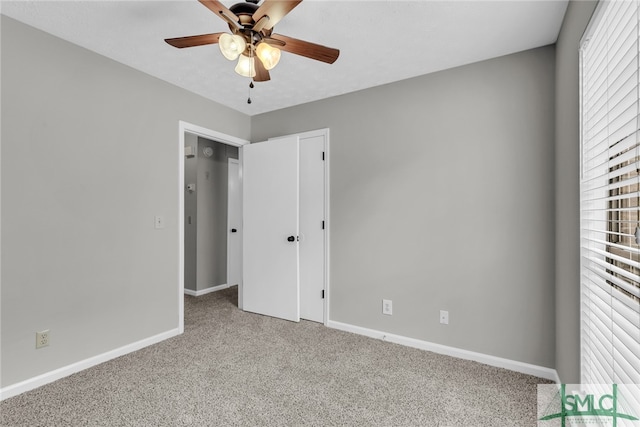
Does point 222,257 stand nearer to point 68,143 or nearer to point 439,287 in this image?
point 68,143

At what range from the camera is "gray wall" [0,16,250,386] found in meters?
2.04

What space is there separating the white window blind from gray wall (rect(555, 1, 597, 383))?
126 mm

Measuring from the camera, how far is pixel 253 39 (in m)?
1.73

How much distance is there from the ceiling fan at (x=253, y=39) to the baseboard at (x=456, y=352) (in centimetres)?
238

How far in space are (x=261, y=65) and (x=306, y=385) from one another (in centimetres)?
211

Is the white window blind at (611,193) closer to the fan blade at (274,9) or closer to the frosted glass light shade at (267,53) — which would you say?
the fan blade at (274,9)

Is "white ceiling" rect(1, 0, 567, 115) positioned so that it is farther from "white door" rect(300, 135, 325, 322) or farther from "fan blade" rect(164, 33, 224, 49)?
"white door" rect(300, 135, 325, 322)

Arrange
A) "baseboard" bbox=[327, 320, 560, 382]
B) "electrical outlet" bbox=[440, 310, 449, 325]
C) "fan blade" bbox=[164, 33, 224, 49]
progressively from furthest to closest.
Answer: "electrical outlet" bbox=[440, 310, 449, 325], "baseboard" bbox=[327, 320, 560, 382], "fan blade" bbox=[164, 33, 224, 49]

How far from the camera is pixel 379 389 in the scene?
6.92ft

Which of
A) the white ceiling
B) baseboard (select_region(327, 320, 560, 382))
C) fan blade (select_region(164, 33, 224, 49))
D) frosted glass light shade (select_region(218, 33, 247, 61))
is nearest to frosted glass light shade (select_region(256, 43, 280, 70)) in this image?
frosted glass light shade (select_region(218, 33, 247, 61))

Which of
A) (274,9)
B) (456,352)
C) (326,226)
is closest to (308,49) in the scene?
(274,9)

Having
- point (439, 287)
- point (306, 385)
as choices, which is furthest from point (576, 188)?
point (306, 385)

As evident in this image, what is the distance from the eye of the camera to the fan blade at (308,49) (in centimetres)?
172

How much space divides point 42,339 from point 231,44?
2.32m
